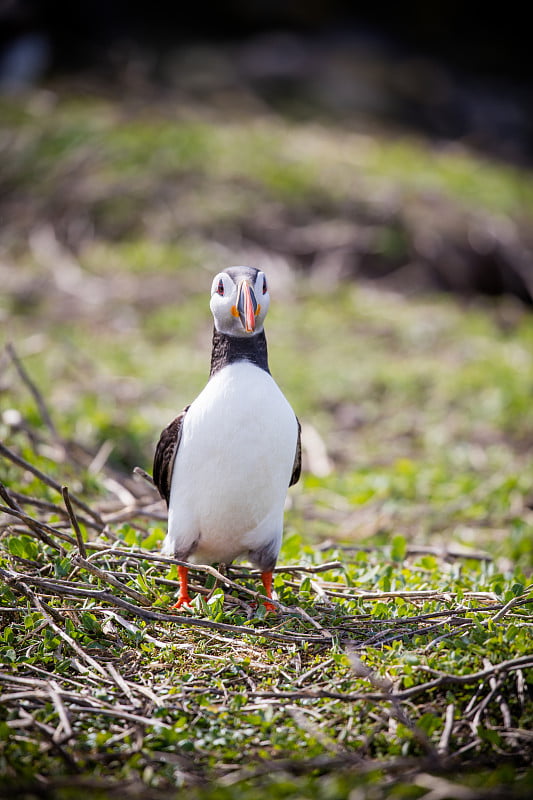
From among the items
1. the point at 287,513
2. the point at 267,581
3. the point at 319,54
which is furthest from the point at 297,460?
the point at 319,54

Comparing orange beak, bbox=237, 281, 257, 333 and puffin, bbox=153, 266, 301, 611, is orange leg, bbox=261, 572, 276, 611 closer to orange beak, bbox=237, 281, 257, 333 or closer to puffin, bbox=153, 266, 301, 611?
puffin, bbox=153, 266, 301, 611

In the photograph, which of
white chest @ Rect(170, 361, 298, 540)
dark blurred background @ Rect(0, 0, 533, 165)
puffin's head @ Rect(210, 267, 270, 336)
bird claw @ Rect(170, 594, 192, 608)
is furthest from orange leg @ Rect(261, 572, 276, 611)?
dark blurred background @ Rect(0, 0, 533, 165)

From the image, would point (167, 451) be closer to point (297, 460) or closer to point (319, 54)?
point (297, 460)

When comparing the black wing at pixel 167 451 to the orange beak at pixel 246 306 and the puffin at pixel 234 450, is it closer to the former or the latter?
the puffin at pixel 234 450

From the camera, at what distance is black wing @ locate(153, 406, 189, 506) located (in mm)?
3570

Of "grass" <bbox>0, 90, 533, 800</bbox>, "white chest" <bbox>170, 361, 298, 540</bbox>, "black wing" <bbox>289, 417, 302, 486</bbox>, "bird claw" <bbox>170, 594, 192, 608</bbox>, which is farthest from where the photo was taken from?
"black wing" <bbox>289, 417, 302, 486</bbox>

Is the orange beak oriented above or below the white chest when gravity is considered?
above

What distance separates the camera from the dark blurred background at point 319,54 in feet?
58.8

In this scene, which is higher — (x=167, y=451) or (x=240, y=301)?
(x=240, y=301)

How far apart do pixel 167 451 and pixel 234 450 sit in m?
0.48

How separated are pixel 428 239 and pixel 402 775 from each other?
10.1m

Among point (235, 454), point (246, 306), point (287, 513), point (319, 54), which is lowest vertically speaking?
point (287, 513)

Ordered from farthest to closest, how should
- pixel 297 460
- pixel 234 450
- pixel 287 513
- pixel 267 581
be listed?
pixel 287 513, pixel 297 460, pixel 267 581, pixel 234 450

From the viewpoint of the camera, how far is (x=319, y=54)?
20281 millimetres
